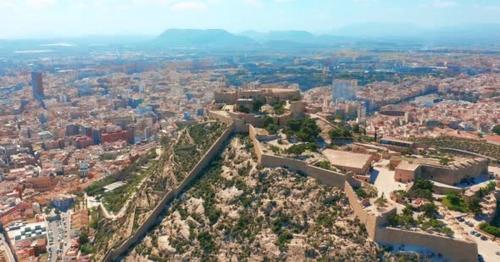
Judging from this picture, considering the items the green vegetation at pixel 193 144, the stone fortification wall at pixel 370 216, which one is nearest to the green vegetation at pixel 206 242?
the green vegetation at pixel 193 144

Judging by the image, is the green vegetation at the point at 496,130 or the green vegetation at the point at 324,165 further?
the green vegetation at the point at 496,130

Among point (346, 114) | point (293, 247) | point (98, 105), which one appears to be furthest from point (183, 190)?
point (98, 105)

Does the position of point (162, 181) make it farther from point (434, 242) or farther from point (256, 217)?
point (434, 242)

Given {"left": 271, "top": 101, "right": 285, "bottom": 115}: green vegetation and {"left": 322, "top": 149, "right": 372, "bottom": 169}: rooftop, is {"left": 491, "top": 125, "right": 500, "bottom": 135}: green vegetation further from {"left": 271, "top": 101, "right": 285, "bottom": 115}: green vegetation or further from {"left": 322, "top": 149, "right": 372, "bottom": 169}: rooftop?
{"left": 322, "top": 149, "right": 372, "bottom": 169}: rooftop

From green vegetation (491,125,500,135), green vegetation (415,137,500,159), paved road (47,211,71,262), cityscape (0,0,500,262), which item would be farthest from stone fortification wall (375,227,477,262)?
green vegetation (491,125,500,135)

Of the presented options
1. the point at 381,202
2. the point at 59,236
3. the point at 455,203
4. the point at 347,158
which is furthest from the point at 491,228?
the point at 59,236

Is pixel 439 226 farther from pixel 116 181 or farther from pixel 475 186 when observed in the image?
pixel 116 181

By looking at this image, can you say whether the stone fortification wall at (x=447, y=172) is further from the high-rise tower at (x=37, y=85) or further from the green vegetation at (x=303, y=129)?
the high-rise tower at (x=37, y=85)
